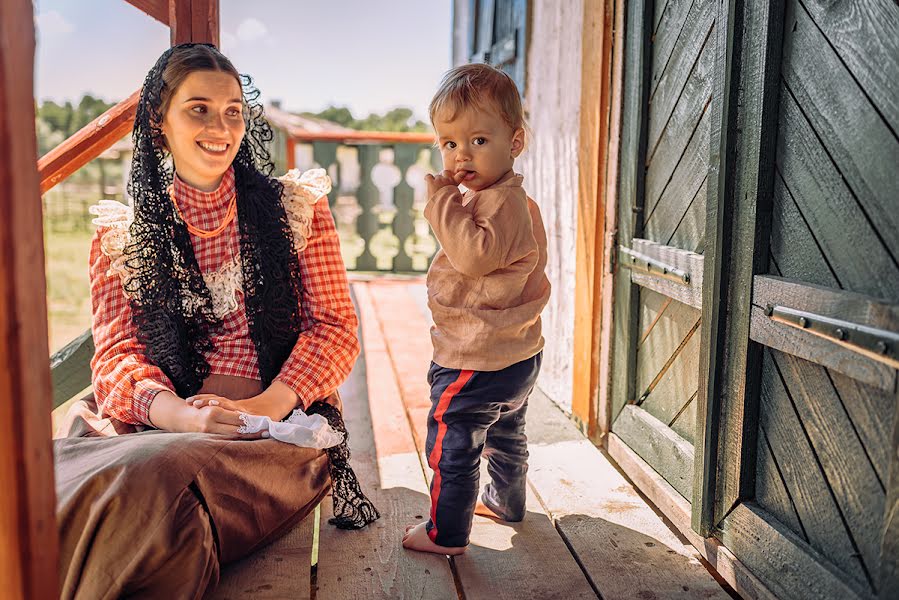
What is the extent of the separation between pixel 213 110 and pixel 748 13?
1.39m

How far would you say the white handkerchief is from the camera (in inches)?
82.6

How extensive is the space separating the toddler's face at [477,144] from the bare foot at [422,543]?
955 mm

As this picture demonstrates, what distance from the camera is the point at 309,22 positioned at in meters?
37.7

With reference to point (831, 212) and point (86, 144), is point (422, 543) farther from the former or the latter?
point (86, 144)

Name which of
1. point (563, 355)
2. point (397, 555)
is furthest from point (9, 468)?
point (563, 355)

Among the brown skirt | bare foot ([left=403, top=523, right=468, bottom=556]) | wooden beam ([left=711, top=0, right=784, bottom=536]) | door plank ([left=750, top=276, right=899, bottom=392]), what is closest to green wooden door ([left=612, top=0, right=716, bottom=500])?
wooden beam ([left=711, top=0, right=784, bottom=536])

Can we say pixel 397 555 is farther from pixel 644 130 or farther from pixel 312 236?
pixel 644 130

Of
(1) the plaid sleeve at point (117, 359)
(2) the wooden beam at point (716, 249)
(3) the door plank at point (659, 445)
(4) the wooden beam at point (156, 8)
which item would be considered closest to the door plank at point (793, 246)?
(2) the wooden beam at point (716, 249)

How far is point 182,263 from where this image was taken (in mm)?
2287

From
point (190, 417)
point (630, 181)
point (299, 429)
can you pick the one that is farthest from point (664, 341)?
point (190, 417)

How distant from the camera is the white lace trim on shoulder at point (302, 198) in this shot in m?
2.41

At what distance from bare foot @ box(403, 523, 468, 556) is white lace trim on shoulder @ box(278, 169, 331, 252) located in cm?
87

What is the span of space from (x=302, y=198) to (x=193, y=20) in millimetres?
874

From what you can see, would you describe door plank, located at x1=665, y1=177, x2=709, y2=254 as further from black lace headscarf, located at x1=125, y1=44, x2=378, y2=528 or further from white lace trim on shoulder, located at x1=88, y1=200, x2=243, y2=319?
white lace trim on shoulder, located at x1=88, y1=200, x2=243, y2=319
